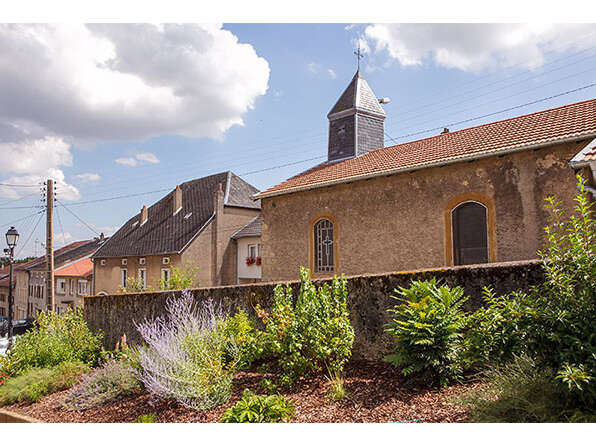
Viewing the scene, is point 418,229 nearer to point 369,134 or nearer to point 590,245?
point 590,245

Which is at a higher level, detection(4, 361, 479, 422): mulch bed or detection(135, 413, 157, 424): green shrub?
detection(4, 361, 479, 422): mulch bed

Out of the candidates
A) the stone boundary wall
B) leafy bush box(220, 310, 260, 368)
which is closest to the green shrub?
leafy bush box(220, 310, 260, 368)

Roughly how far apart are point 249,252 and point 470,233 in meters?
19.0

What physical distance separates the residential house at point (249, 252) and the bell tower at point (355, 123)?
961cm

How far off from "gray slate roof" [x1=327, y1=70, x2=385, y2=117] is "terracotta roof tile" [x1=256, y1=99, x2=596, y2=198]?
16.7 ft

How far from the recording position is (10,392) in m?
7.92

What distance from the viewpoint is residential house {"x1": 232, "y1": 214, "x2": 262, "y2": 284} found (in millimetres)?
27562

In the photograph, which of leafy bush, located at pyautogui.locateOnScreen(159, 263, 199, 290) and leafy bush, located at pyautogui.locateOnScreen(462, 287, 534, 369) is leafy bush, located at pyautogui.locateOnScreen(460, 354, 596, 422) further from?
leafy bush, located at pyautogui.locateOnScreen(159, 263, 199, 290)

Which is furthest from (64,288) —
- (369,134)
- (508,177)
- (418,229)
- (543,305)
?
(543,305)

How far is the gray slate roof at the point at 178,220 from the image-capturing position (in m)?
28.5

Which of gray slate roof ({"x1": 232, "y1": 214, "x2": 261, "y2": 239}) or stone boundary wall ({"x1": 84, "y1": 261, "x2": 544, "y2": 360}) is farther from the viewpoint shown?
gray slate roof ({"x1": 232, "y1": 214, "x2": 261, "y2": 239})

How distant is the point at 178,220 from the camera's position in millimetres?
30188

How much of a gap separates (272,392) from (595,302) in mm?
3448

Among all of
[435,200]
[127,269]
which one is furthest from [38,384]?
[127,269]
